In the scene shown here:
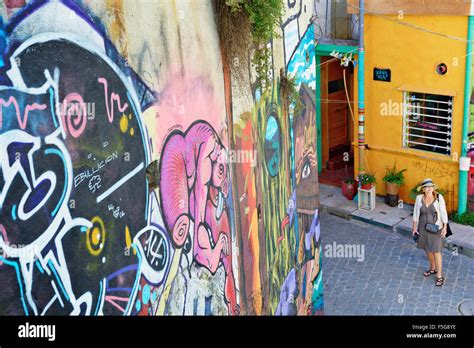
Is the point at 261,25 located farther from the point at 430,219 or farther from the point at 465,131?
the point at 465,131

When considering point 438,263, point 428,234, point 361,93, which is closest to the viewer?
point 428,234

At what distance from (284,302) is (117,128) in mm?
4561

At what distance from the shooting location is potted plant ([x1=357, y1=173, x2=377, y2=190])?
14.5 m

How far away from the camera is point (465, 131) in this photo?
1343cm

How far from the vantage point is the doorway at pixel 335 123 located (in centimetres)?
1698

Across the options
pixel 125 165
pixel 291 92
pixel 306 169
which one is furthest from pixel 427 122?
pixel 125 165

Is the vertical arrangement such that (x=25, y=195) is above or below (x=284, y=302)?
above

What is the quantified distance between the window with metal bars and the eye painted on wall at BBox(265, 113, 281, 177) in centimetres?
685

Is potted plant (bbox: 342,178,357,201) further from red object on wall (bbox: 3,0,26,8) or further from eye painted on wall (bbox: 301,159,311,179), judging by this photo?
red object on wall (bbox: 3,0,26,8)

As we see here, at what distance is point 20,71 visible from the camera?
368cm

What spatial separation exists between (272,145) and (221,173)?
1564mm

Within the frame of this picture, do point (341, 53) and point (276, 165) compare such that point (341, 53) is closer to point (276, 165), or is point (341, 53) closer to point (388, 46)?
point (388, 46)
